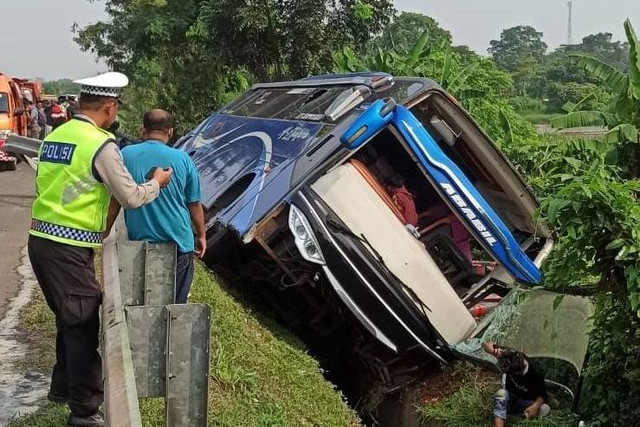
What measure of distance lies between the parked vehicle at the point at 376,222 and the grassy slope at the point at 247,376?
43cm

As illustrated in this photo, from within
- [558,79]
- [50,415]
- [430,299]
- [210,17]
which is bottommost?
[558,79]

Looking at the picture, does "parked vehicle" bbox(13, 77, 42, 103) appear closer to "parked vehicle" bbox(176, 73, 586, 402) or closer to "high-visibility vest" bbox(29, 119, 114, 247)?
"parked vehicle" bbox(176, 73, 586, 402)

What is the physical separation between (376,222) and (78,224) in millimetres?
2596

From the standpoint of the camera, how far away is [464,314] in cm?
575

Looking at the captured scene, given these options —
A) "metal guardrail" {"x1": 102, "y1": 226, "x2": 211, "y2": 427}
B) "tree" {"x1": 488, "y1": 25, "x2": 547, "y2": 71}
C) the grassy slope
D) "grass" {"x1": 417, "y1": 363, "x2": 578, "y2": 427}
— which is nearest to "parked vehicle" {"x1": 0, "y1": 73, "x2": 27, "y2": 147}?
the grassy slope

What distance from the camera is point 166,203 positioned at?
187 inches

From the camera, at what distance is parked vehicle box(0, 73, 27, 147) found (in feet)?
57.1

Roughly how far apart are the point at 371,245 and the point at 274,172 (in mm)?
1054

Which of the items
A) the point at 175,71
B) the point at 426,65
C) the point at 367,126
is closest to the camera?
the point at 367,126

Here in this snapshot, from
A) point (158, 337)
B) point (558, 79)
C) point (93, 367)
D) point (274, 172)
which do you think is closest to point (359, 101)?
point (274, 172)

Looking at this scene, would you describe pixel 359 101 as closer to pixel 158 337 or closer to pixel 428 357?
pixel 428 357

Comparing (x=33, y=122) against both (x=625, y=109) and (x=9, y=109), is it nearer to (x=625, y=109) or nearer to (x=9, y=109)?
(x=9, y=109)

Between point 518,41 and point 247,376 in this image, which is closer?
point 247,376

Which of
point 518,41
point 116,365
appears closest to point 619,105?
point 116,365
